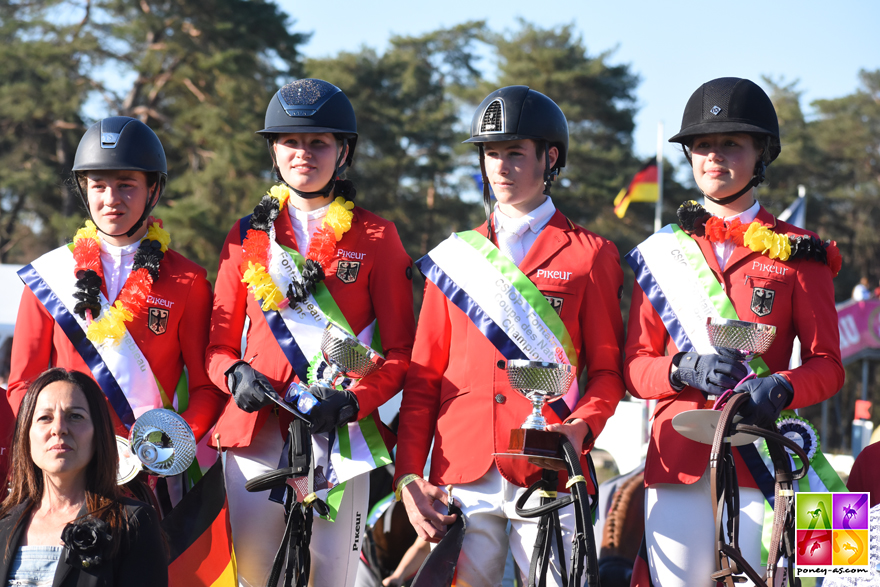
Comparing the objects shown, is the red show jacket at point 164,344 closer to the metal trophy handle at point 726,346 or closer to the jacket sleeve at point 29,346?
the jacket sleeve at point 29,346

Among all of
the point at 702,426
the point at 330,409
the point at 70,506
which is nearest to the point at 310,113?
the point at 330,409

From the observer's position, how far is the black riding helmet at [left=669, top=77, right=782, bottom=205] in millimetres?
3693

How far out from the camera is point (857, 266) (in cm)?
3953

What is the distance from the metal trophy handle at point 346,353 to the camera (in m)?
3.27

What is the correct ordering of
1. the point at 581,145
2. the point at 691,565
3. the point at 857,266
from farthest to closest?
the point at 857,266
the point at 581,145
the point at 691,565

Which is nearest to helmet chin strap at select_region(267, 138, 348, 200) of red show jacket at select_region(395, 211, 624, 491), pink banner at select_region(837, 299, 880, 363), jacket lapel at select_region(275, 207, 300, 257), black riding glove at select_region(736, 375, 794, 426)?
jacket lapel at select_region(275, 207, 300, 257)

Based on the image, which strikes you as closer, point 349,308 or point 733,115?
point 733,115

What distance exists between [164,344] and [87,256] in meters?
0.58

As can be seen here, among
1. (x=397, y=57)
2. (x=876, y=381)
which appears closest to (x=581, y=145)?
(x=397, y=57)

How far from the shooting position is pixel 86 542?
3.03 metres

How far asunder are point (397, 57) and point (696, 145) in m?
32.7

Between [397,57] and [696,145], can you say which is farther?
[397,57]

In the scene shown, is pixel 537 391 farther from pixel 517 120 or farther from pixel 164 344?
pixel 164 344

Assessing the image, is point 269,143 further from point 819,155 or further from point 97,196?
point 819,155
